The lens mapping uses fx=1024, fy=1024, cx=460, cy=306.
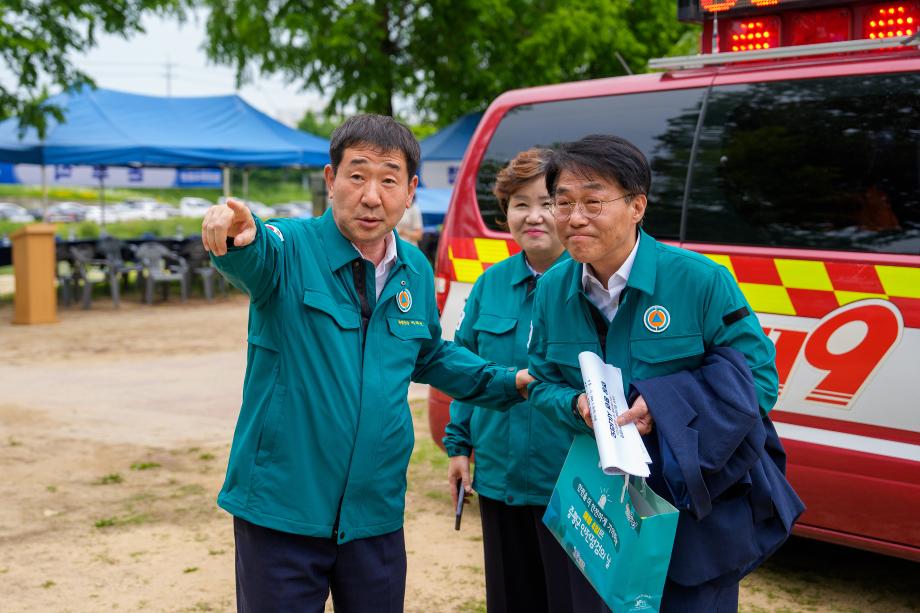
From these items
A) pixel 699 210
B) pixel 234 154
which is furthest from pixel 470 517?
pixel 234 154

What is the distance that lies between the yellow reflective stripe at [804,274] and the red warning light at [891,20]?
976 mm

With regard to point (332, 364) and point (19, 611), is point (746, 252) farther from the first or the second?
point (19, 611)

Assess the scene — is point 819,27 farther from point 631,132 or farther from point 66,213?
point 66,213

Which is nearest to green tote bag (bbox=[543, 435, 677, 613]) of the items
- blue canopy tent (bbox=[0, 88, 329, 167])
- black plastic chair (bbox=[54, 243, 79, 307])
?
blue canopy tent (bbox=[0, 88, 329, 167])

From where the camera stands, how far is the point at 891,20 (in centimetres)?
404

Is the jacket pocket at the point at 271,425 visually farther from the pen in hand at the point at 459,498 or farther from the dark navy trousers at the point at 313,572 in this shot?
the pen in hand at the point at 459,498

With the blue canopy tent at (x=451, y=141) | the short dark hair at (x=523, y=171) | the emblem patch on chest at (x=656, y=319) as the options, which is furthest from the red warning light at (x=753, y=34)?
the blue canopy tent at (x=451, y=141)

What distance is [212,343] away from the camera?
37.6ft

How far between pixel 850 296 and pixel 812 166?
0.53 m

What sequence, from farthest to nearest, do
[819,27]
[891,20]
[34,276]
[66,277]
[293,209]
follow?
[293,209] → [66,277] → [34,276] → [819,27] → [891,20]

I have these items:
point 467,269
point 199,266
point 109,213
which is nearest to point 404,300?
point 467,269

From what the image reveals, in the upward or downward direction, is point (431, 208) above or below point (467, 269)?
above

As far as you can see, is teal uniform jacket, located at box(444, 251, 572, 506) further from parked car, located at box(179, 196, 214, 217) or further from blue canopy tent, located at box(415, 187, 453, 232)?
parked car, located at box(179, 196, 214, 217)

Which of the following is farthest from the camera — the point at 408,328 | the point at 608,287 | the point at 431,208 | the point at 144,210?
the point at 144,210
